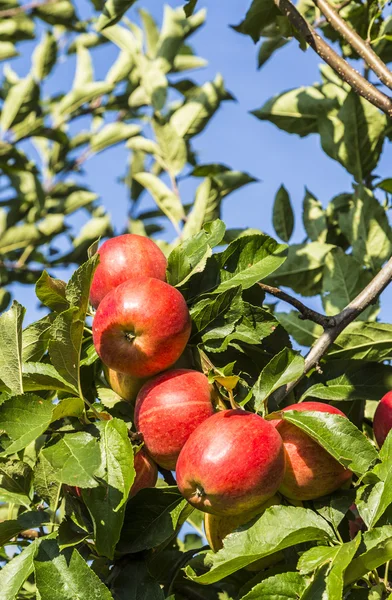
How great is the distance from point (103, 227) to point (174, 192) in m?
1.01

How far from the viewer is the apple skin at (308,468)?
3.57ft

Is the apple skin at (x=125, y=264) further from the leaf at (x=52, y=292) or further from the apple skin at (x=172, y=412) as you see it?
the apple skin at (x=172, y=412)

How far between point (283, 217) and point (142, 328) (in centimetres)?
94

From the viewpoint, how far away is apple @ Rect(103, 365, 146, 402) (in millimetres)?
1229

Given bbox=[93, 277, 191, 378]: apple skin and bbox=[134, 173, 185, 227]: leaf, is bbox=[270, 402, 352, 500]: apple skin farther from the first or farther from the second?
bbox=[134, 173, 185, 227]: leaf

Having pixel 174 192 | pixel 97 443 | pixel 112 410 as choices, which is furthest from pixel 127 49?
pixel 97 443

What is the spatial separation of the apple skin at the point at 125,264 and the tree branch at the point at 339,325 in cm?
26

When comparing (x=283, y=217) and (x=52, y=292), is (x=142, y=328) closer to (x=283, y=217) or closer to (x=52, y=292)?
(x=52, y=292)

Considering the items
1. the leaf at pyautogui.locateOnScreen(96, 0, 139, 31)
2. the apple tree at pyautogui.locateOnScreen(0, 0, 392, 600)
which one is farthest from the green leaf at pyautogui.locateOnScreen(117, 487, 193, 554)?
the leaf at pyautogui.locateOnScreen(96, 0, 139, 31)

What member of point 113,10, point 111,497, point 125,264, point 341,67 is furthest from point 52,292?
point 113,10

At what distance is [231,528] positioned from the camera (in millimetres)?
1132

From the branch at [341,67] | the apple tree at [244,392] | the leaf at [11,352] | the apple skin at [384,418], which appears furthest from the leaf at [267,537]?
the branch at [341,67]

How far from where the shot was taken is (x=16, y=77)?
13.1 ft

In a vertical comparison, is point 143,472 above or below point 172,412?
below
